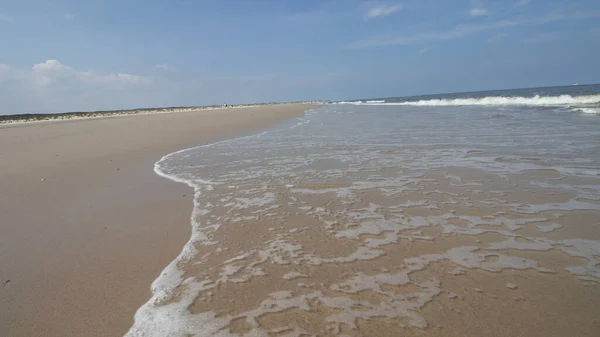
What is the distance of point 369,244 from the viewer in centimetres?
310

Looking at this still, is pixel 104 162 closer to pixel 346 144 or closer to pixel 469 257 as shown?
pixel 346 144

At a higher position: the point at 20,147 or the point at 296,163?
the point at 20,147

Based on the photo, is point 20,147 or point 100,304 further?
point 20,147

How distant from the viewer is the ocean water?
6.95 ft

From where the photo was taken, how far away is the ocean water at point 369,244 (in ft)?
6.95

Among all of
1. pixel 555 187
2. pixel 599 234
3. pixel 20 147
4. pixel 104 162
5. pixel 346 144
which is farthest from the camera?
pixel 20 147

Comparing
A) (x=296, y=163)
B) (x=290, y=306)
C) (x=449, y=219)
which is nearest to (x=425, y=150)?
(x=296, y=163)

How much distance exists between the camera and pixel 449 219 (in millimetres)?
3639

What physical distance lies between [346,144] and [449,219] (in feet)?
19.8

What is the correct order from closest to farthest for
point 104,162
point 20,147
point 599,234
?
point 599,234 < point 104,162 < point 20,147

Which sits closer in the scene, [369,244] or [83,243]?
[369,244]

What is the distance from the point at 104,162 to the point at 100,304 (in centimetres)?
669

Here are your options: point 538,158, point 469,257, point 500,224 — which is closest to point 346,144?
point 538,158

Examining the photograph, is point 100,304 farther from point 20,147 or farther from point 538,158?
point 20,147
